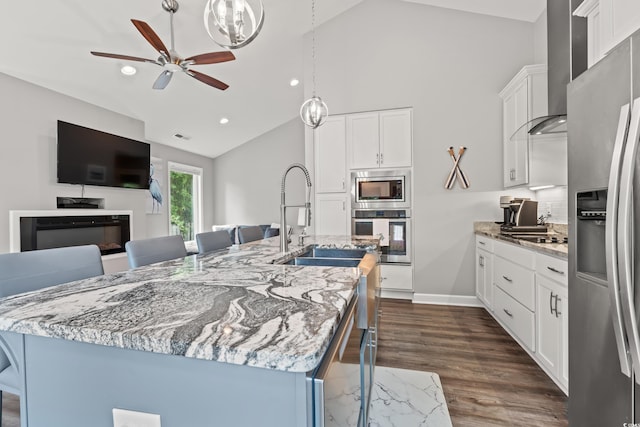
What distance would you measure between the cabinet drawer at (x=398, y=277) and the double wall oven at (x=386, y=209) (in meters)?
0.09

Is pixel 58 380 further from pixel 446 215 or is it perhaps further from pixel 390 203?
pixel 446 215

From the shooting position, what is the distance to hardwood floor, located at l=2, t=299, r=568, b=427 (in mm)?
1719

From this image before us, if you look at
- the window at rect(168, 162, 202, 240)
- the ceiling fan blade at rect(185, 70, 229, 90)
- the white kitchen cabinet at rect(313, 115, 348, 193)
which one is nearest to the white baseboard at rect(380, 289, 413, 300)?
the white kitchen cabinet at rect(313, 115, 348, 193)

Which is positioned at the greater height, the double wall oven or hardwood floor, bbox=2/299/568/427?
the double wall oven

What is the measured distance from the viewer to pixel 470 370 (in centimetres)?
218

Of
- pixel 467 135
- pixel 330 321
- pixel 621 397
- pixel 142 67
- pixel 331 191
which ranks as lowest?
pixel 621 397

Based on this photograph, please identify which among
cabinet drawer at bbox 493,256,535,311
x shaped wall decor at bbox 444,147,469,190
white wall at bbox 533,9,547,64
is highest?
white wall at bbox 533,9,547,64

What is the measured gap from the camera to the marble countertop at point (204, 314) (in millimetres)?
569

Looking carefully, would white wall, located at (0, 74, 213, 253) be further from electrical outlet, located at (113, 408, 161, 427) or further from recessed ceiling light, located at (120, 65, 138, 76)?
electrical outlet, located at (113, 408, 161, 427)

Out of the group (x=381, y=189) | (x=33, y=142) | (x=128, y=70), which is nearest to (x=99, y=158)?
(x=33, y=142)

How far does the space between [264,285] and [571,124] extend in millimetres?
1521

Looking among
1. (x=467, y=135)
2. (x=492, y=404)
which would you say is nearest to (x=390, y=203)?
(x=467, y=135)

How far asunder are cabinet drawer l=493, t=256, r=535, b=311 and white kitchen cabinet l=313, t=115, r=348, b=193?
1.95 m

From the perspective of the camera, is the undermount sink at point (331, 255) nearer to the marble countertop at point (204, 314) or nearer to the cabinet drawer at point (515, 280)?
the marble countertop at point (204, 314)
